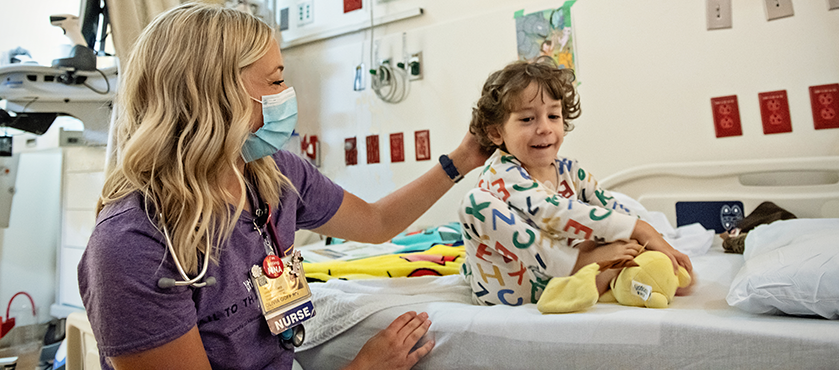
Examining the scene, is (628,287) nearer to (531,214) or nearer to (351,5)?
(531,214)

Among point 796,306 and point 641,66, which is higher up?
point 641,66

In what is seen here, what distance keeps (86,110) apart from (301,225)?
5.21 ft

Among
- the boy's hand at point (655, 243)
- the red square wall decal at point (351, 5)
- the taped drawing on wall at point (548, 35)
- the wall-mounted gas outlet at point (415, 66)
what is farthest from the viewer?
the red square wall decal at point (351, 5)

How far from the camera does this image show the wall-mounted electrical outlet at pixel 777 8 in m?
1.95

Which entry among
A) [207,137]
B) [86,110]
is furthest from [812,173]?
[86,110]

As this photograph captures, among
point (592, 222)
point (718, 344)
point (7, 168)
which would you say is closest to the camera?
point (718, 344)

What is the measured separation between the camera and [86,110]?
2.18 metres

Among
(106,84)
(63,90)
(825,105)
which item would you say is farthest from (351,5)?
(825,105)

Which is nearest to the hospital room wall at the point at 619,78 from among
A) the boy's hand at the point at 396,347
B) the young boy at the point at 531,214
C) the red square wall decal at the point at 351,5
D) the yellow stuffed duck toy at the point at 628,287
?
the red square wall decal at the point at 351,5

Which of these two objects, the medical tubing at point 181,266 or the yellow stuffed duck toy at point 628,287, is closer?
the medical tubing at point 181,266

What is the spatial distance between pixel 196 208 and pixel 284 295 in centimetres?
24

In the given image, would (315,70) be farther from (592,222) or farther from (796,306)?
(796,306)

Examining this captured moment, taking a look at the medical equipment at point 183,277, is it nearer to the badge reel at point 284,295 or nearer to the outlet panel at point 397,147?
the badge reel at point 284,295

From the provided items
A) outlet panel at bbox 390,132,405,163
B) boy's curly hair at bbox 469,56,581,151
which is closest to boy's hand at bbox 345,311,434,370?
boy's curly hair at bbox 469,56,581,151
